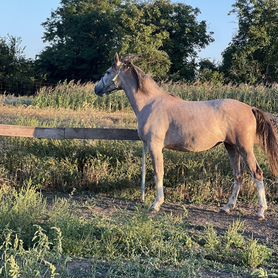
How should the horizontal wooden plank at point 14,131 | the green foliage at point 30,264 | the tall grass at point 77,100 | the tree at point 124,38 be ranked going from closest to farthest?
the green foliage at point 30,264
the horizontal wooden plank at point 14,131
the tall grass at point 77,100
the tree at point 124,38

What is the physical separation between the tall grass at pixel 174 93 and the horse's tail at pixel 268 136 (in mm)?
10607

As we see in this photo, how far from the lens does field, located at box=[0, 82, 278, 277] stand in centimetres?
427

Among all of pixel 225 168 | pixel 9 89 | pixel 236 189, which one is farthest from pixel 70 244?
pixel 9 89

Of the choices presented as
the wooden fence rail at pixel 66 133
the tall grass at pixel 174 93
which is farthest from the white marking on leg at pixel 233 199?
the tall grass at pixel 174 93

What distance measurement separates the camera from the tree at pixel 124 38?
47078 millimetres

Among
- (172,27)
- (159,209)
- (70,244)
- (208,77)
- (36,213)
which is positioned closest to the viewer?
(70,244)

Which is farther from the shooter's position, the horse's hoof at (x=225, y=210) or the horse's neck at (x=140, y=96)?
the horse's neck at (x=140, y=96)

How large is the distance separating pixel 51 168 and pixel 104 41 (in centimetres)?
4432

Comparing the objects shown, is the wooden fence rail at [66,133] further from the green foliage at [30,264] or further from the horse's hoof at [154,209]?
the green foliage at [30,264]

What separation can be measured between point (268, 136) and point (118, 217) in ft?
9.30

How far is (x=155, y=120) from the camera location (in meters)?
7.43

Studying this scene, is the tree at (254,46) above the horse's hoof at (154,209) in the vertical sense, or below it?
above

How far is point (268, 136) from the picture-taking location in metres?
7.38

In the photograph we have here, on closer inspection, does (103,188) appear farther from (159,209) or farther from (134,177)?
(159,209)
